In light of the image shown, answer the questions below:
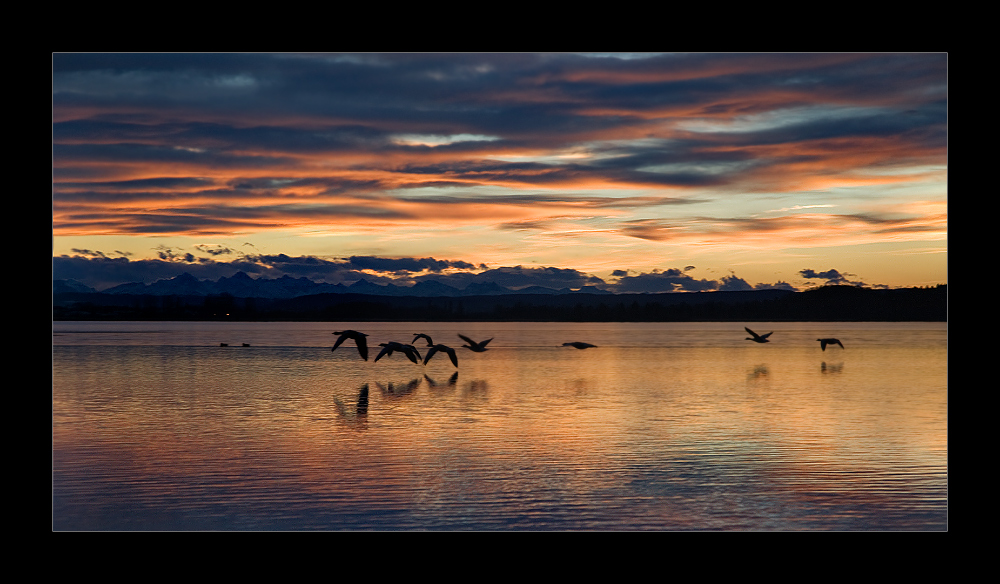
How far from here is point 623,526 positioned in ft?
33.5

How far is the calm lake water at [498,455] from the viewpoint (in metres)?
10.8

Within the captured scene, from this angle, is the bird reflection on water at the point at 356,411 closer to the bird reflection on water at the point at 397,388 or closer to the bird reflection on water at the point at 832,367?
the bird reflection on water at the point at 397,388

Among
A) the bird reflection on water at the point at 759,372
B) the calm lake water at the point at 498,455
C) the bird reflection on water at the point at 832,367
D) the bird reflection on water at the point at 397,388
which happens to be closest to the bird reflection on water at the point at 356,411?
the calm lake water at the point at 498,455

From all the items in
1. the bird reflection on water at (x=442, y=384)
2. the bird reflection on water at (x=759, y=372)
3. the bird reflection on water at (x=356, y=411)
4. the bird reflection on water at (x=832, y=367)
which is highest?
the bird reflection on water at (x=356, y=411)

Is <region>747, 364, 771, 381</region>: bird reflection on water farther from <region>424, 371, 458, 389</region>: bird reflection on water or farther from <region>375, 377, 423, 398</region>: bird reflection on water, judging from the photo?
<region>375, 377, 423, 398</region>: bird reflection on water

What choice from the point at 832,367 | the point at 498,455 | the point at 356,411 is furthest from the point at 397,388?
the point at 832,367

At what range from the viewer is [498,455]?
14516mm

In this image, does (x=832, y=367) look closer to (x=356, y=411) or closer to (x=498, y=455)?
(x=356, y=411)

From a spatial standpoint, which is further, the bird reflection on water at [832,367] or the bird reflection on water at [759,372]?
the bird reflection on water at [832,367]

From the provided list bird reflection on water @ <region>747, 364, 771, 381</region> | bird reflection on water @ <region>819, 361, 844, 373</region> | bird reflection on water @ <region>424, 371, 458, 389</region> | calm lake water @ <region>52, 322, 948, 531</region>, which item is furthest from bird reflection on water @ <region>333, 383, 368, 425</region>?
bird reflection on water @ <region>819, 361, 844, 373</region>

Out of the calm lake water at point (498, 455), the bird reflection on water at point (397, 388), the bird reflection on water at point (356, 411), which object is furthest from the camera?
the bird reflection on water at point (397, 388)
